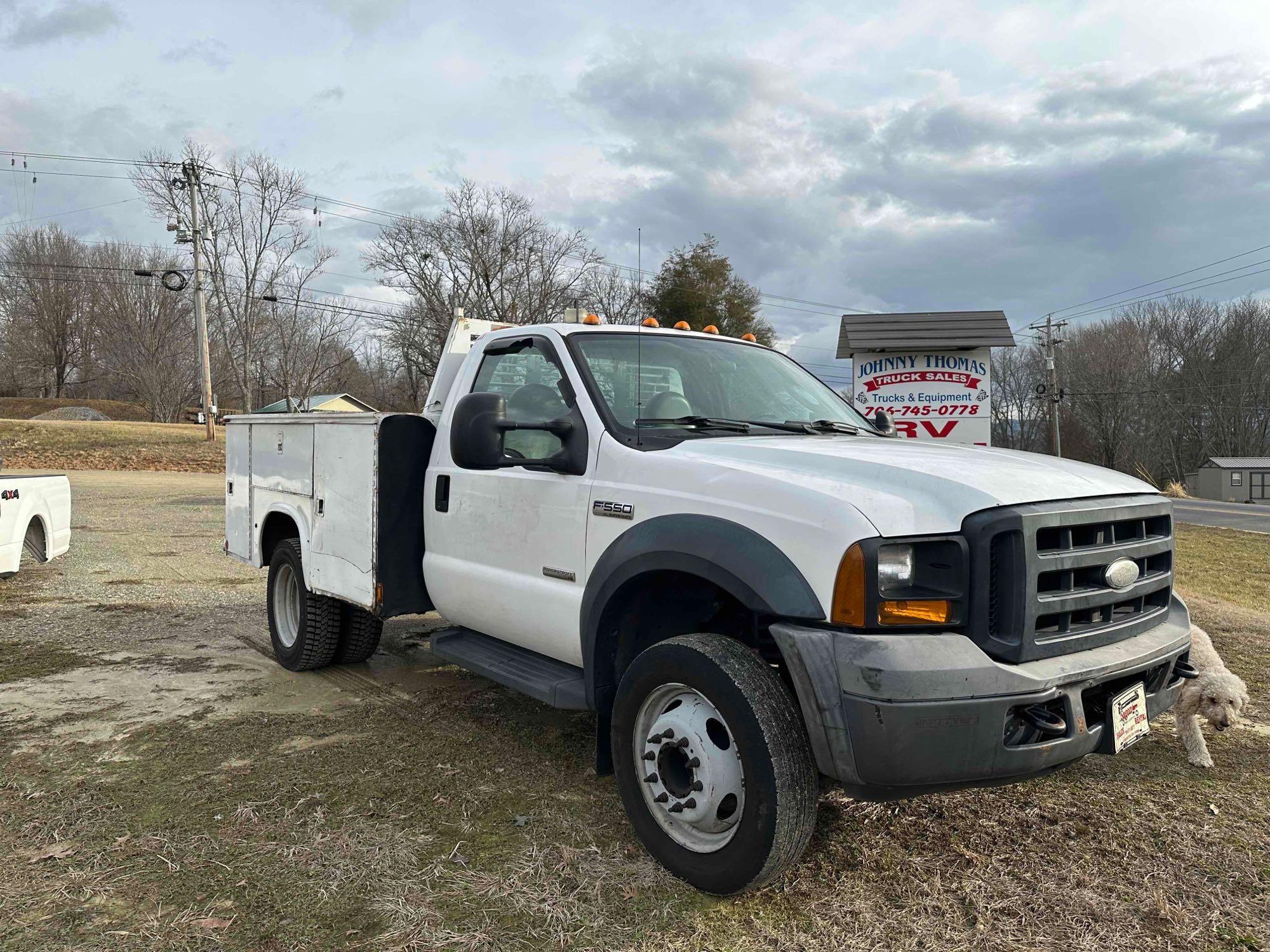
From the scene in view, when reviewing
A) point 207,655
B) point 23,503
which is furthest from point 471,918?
point 23,503

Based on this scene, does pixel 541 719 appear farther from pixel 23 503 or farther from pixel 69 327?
pixel 69 327

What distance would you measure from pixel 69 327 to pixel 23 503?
61.7 metres

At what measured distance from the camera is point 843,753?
249 cm

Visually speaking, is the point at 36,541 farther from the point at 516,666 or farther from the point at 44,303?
the point at 44,303

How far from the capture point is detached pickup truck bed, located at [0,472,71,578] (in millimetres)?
7988

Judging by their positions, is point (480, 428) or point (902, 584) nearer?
point (902, 584)

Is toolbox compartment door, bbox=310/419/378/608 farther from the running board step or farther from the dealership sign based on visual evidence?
the dealership sign

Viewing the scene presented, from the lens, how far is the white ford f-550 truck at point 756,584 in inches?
99.4

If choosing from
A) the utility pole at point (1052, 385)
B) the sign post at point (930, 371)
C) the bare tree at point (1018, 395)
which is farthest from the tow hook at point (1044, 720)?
the bare tree at point (1018, 395)

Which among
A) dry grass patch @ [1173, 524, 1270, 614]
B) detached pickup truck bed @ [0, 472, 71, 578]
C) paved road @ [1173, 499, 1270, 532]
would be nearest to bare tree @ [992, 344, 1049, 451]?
paved road @ [1173, 499, 1270, 532]

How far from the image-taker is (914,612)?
256 cm

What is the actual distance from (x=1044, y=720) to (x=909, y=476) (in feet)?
2.64

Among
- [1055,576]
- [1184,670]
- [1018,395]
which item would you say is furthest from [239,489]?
[1018,395]

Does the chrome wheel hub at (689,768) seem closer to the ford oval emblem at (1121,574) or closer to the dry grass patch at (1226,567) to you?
the ford oval emblem at (1121,574)
